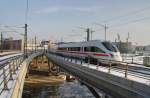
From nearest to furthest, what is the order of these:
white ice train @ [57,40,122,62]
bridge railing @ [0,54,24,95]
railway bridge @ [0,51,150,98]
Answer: bridge railing @ [0,54,24,95] → railway bridge @ [0,51,150,98] → white ice train @ [57,40,122,62]

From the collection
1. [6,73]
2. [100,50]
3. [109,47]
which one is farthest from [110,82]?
[100,50]

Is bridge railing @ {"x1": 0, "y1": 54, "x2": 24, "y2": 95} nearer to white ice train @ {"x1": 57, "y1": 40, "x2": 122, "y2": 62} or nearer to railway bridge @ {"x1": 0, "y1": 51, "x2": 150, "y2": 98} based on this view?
railway bridge @ {"x1": 0, "y1": 51, "x2": 150, "y2": 98}

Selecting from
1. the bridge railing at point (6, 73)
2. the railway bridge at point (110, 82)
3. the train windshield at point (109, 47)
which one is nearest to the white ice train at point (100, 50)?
the train windshield at point (109, 47)

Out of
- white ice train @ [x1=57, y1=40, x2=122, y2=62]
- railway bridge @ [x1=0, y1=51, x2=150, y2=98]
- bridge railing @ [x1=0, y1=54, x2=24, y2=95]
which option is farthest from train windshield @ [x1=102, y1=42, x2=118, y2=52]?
bridge railing @ [x1=0, y1=54, x2=24, y2=95]

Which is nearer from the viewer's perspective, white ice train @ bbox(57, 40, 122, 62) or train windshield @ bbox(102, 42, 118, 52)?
white ice train @ bbox(57, 40, 122, 62)

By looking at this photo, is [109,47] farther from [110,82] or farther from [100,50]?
[110,82]

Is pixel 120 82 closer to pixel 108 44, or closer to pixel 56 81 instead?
pixel 108 44

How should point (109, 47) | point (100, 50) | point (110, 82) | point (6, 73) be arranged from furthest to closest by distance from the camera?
point (100, 50)
point (109, 47)
point (6, 73)
point (110, 82)

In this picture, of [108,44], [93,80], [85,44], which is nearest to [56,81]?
[85,44]

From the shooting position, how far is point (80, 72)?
30.6 meters

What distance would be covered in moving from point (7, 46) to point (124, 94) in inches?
6435

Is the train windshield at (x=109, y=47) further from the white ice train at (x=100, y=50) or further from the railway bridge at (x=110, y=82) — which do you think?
the railway bridge at (x=110, y=82)

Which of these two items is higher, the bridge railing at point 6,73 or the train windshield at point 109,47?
the train windshield at point 109,47

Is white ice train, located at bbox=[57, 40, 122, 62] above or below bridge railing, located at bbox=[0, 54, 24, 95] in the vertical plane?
above
